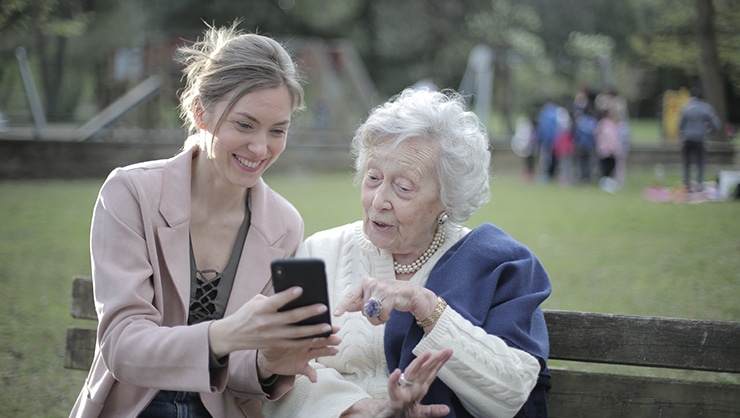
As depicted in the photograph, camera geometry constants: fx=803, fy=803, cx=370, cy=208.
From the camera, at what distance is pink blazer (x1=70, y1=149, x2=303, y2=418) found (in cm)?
263

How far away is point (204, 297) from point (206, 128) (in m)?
0.65

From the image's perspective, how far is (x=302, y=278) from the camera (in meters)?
2.34

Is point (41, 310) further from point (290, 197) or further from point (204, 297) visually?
point (290, 197)

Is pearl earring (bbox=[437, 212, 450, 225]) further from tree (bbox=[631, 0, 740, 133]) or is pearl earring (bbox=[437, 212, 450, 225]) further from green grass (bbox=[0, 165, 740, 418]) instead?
tree (bbox=[631, 0, 740, 133])

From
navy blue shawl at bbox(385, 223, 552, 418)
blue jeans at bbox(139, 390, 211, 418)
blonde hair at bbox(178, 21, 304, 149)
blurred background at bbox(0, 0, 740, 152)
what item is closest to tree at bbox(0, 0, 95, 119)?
blurred background at bbox(0, 0, 740, 152)

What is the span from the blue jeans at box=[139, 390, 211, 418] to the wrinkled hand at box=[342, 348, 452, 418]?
682 millimetres

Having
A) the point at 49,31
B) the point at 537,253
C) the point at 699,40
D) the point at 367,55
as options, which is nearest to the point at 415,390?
the point at 537,253

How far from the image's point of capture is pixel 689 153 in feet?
56.1

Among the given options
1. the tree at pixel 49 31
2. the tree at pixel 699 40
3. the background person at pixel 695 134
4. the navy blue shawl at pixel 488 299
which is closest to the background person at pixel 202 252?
the navy blue shawl at pixel 488 299

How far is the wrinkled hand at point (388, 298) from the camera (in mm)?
2686

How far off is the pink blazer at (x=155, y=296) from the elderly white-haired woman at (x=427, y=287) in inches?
9.7

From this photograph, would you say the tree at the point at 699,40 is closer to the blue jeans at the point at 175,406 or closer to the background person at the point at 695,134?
the background person at the point at 695,134

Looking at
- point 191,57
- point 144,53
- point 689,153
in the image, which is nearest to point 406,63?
point 144,53

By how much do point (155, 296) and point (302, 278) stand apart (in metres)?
0.83
